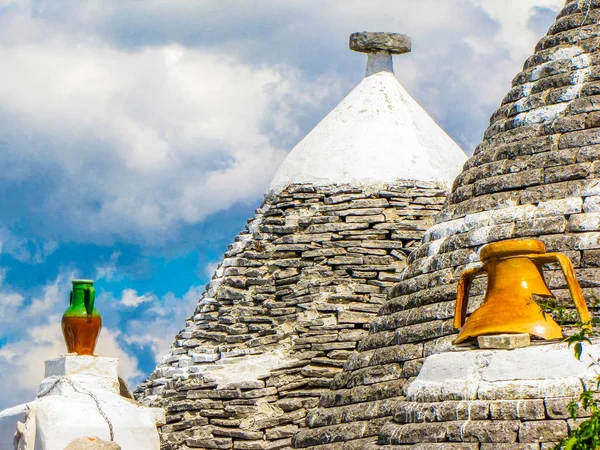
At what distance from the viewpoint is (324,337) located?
54.4 ft

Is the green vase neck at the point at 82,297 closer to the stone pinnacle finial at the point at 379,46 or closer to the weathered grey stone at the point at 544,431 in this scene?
the stone pinnacle finial at the point at 379,46

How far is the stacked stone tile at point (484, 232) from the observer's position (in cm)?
1105

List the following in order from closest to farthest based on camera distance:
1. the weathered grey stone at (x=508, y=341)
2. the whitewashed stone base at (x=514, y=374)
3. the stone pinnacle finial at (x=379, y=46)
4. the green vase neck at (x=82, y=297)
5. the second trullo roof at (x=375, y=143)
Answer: the whitewashed stone base at (x=514, y=374) → the weathered grey stone at (x=508, y=341) → the green vase neck at (x=82, y=297) → the second trullo roof at (x=375, y=143) → the stone pinnacle finial at (x=379, y=46)

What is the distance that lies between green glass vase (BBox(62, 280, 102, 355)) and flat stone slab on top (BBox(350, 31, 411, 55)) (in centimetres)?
488

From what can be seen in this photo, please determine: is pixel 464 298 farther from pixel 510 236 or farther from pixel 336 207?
pixel 336 207

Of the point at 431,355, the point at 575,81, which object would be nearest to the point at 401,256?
the point at 575,81

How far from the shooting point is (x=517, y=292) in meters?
10.6

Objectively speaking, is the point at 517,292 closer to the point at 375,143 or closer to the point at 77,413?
the point at 77,413

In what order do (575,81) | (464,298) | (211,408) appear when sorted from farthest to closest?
(211,408)
(575,81)
(464,298)

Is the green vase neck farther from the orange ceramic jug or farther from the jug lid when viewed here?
the jug lid

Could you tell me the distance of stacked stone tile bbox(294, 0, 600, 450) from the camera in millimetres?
11055

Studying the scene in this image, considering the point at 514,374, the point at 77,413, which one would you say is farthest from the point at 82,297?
the point at 514,374

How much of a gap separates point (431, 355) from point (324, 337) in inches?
204

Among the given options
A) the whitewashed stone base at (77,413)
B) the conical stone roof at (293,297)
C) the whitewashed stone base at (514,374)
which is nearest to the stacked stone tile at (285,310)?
the conical stone roof at (293,297)
